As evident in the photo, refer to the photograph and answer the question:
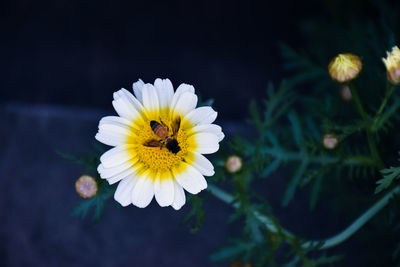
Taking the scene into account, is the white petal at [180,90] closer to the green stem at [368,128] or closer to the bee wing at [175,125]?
the bee wing at [175,125]

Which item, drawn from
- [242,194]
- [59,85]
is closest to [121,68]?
[59,85]

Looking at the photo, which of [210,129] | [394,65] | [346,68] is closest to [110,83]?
[210,129]

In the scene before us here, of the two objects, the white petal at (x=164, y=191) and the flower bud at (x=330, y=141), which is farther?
the flower bud at (x=330, y=141)

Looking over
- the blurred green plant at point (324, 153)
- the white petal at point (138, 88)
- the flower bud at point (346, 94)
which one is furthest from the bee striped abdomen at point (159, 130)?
the flower bud at point (346, 94)

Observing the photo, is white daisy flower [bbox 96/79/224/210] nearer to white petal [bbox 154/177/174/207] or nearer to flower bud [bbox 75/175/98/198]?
white petal [bbox 154/177/174/207]

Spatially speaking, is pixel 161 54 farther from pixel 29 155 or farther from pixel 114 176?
pixel 114 176

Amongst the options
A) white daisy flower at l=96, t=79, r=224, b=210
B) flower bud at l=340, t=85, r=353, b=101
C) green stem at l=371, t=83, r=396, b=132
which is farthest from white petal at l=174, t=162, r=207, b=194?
flower bud at l=340, t=85, r=353, b=101

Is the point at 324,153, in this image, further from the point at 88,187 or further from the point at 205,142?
the point at 88,187
